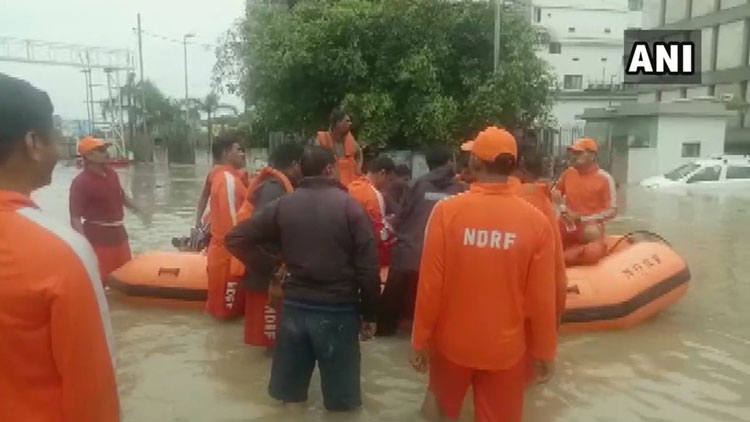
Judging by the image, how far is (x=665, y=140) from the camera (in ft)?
77.8

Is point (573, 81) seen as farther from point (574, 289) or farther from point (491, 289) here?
point (491, 289)

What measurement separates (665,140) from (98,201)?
835 inches

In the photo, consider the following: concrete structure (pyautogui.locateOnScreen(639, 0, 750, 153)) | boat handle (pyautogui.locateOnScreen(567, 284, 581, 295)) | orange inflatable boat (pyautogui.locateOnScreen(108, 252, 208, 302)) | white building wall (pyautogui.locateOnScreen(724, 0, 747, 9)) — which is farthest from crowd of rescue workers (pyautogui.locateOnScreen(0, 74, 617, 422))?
white building wall (pyautogui.locateOnScreen(724, 0, 747, 9))

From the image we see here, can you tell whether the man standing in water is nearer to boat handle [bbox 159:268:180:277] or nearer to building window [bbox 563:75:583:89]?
boat handle [bbox 159:268:180:277]

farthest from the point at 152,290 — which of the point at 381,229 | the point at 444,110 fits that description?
the point at 444,110

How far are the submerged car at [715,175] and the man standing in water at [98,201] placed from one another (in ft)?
50.9

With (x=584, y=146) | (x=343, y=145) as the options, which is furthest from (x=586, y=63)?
(x=343, y=145)

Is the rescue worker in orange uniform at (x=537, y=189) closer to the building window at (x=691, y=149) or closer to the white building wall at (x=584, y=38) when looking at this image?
the building window at (x=691, y=149)

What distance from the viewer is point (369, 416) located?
162 inches

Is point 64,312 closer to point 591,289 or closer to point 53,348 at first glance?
point 53,348

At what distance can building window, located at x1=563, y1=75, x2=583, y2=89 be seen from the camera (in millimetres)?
45562

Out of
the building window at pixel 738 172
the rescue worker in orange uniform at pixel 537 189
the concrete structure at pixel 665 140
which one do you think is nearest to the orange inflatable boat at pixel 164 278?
the rescue worker in orange uniform at pixel 537 189

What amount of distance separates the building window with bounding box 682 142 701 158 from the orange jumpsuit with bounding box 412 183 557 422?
23.2m

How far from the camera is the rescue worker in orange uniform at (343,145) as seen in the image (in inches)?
250
